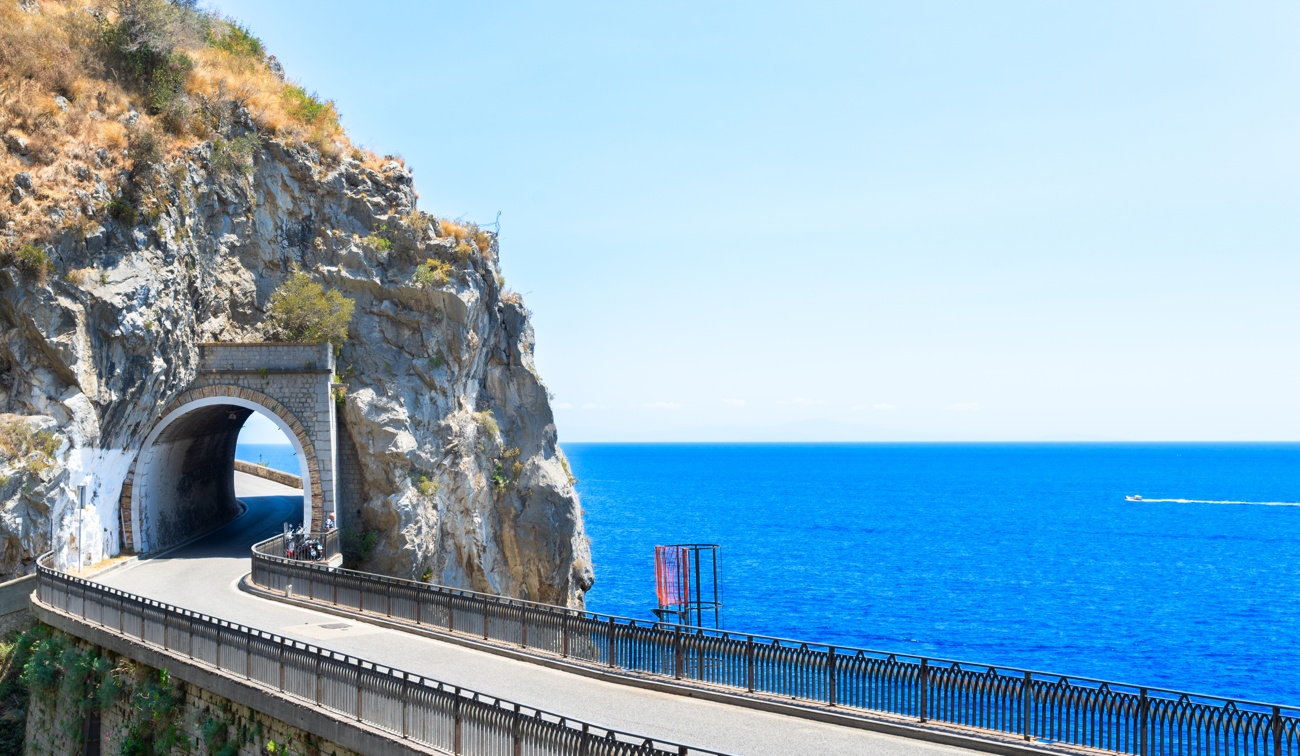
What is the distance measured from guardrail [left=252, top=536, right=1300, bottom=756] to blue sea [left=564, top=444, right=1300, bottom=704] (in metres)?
27.2

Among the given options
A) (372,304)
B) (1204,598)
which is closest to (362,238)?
(372,304)

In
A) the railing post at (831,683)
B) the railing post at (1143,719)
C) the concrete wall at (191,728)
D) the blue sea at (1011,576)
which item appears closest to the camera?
the railing post at (1143,719)

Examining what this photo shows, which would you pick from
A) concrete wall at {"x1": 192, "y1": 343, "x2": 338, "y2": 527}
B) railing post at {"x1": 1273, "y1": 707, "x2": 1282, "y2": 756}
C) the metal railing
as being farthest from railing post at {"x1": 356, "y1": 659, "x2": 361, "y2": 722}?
→ concrete wall at {"x1": 192, "y1": 343, "x2": 338, "y2": 527}

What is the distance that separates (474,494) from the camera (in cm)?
3878

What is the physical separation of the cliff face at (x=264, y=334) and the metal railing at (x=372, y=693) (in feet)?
31.4

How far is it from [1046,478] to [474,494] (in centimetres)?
16848

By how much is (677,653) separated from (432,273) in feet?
79.5

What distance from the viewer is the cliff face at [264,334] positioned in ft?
87.3

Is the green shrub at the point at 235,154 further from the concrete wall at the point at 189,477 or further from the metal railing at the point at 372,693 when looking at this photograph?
the metal railing at the point at 372,693

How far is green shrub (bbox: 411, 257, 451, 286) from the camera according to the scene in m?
36.7

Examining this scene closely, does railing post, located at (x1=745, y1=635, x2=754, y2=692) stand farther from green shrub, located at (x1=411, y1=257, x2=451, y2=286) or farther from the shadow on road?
green shrub, located at (x1=411, y1=257, x2=451, y2=286)

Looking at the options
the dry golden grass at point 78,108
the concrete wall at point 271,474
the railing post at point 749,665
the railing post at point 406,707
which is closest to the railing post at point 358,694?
the railing post at point 406,707

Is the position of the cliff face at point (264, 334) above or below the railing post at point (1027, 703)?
above

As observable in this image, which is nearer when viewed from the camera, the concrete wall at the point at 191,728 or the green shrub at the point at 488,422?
the concrete wall at the point at 191,728
